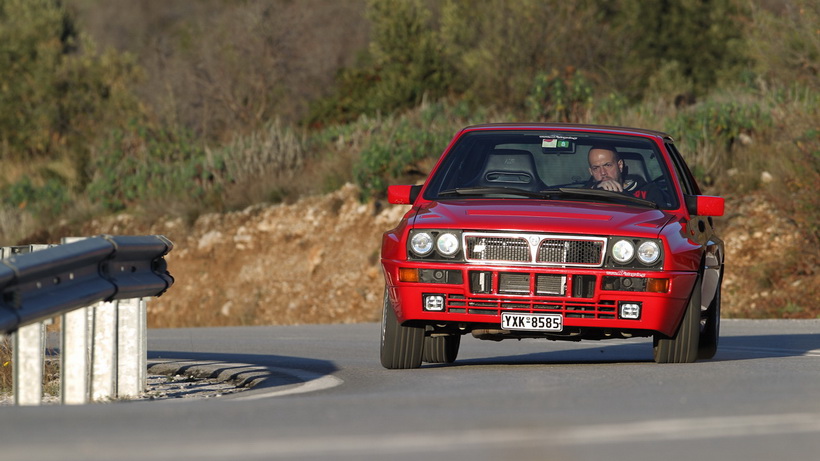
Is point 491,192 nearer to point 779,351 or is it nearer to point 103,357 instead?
point 103,357

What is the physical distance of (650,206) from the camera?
10539 mm

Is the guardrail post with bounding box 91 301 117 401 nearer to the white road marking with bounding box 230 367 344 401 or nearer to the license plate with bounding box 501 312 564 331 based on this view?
the white road marking with bounding box 230 367 344 401

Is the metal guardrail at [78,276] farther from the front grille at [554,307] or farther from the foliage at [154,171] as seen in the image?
the foliage at [154,171]

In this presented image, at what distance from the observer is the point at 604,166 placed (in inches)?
434

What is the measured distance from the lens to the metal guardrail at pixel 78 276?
7.73 meters

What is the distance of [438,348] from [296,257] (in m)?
15.7

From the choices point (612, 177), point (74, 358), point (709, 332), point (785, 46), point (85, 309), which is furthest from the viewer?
point (785, 46)

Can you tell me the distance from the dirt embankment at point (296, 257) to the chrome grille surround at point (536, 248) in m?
14.0

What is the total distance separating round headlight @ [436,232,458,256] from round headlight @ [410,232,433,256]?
0.23 feet

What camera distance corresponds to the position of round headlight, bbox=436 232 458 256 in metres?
9.88

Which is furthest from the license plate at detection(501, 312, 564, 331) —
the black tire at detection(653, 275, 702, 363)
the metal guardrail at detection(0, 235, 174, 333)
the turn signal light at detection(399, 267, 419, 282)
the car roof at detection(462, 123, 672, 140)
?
the metal guardrail at detection(0, 235, 174, 333)

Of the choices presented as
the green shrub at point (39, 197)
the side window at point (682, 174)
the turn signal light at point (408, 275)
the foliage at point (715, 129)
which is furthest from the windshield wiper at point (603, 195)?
the green shrub at point (39, 197)

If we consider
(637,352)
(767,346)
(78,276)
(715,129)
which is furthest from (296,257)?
(78,276)

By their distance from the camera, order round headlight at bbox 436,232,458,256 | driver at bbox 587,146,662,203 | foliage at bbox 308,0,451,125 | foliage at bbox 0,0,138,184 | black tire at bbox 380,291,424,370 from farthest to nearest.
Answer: foliage at bbox 0,0,138,184 → foliage at bbox 308,0,451,125 → driver at bbox 587,146,662,203 → black tire at bbox 380,291,424,370 → round headlight at bbox 436,232,458,256
